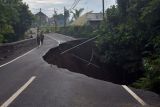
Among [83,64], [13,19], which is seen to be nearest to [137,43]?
[83,64]

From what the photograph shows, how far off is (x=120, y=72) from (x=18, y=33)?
1973 inches

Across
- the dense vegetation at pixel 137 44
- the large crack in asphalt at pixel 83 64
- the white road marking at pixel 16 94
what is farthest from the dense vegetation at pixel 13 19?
the white road marking at pixel 16 94

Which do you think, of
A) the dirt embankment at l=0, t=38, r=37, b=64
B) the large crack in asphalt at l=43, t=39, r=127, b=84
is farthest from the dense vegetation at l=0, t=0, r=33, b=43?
the large crack in asphalt at l=43, t=39, r=127, b=84

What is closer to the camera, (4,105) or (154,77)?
(4,105)

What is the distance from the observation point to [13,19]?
64.6m

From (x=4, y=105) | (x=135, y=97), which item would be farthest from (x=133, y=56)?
(x=4, y=105)

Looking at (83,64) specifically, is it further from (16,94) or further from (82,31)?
(82,31)

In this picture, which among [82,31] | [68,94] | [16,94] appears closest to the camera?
[68,94]

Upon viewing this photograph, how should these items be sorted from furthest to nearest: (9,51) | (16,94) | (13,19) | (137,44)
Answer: (13,19) < (9,51) < (137,44) < (16,94)

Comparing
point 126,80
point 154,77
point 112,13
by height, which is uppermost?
point 112,13

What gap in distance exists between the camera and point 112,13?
36719 millimetres

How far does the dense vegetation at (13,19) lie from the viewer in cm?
5362

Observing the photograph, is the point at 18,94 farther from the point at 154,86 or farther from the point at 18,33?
the point at 18,33

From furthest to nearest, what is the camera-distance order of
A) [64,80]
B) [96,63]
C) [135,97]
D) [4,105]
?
[96,63]
[64,80]
[135,97]
[4,105]
